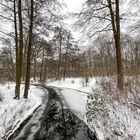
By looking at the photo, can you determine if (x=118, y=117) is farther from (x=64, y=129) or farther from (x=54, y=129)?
(x=54, y=129)

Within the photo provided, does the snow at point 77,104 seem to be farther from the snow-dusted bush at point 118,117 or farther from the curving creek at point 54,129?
the snow-dusted bush at point 118,117

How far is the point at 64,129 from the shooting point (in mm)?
6055

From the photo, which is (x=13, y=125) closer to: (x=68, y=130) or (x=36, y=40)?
(x=68, y=130)

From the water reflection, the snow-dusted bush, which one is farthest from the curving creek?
the snow-dusted bush

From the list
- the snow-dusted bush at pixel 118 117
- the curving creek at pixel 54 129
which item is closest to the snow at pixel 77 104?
the curving creek at pixel 54 129

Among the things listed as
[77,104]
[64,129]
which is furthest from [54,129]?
[77,104]

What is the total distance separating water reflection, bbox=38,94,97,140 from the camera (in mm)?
5453

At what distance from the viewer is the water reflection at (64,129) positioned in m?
5.45

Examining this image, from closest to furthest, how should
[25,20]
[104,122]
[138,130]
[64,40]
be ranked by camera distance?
1. [138,130]
2. [104,122]
3. [25,20]
4. [64,40]

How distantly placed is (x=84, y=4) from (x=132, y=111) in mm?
8161

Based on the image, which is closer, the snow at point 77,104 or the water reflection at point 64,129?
the water reflection at point 64,129

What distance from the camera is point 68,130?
5.96 meters

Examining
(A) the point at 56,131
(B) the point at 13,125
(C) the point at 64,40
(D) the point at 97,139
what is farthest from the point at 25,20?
(C) the point at 64,40

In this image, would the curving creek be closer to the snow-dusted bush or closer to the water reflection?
the water reflection
